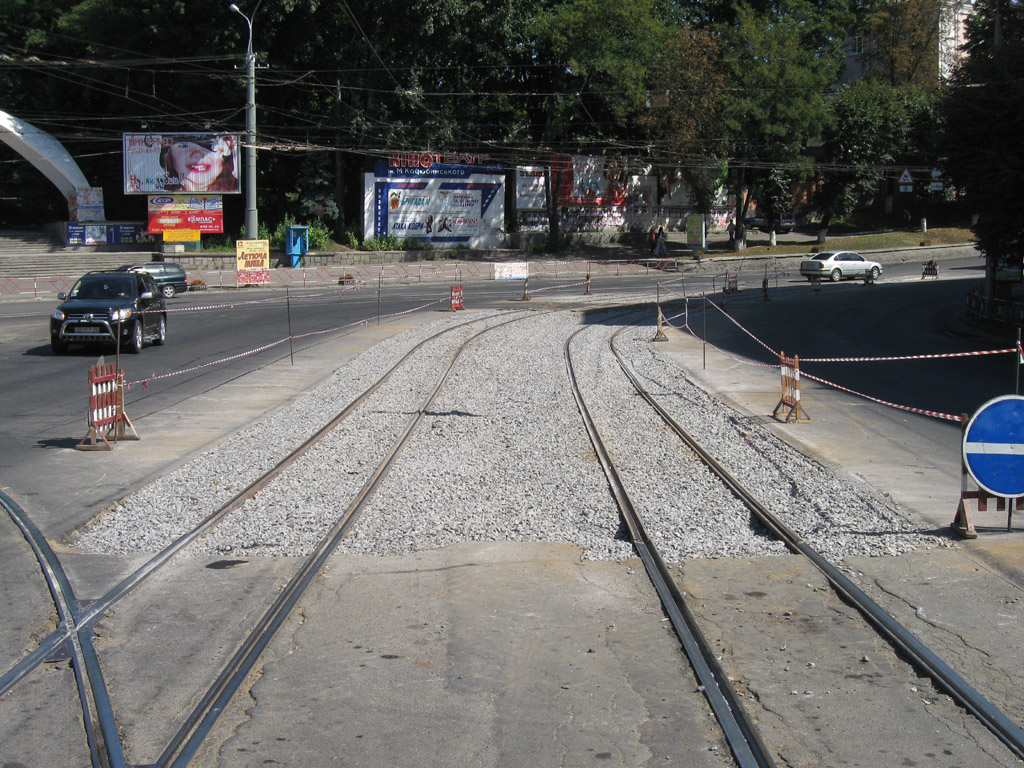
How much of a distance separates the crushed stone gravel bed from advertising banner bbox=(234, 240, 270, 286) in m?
27.1

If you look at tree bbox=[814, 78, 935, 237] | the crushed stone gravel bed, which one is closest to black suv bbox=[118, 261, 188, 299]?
the crushed stone gravel bed

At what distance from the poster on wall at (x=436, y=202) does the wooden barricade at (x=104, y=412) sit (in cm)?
4416

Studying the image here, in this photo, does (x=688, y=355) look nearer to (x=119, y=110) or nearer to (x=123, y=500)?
(x=123, y=500)

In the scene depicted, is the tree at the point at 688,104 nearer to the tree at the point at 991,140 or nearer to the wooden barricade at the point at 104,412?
the tree at the point at 991,140

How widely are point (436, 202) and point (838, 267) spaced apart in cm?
2416

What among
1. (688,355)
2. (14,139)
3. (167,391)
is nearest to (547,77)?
(14,139)

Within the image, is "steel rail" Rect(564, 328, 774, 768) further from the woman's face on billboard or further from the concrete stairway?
the concrete stairway

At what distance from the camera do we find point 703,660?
18.4 ft

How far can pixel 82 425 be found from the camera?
14.0 m

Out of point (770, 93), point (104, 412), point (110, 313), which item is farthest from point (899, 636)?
point (770, 93)

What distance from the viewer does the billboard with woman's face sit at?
47250mm

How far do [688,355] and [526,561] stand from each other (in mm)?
15848

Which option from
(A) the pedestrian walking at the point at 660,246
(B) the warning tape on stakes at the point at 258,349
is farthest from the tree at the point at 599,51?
(B) the warning tape on stakes at the point at 258,349

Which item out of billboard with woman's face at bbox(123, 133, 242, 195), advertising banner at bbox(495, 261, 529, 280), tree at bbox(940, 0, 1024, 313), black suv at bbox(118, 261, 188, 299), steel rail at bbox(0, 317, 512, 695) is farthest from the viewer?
advertising banner at bbox(495, 261, 529, 280)
